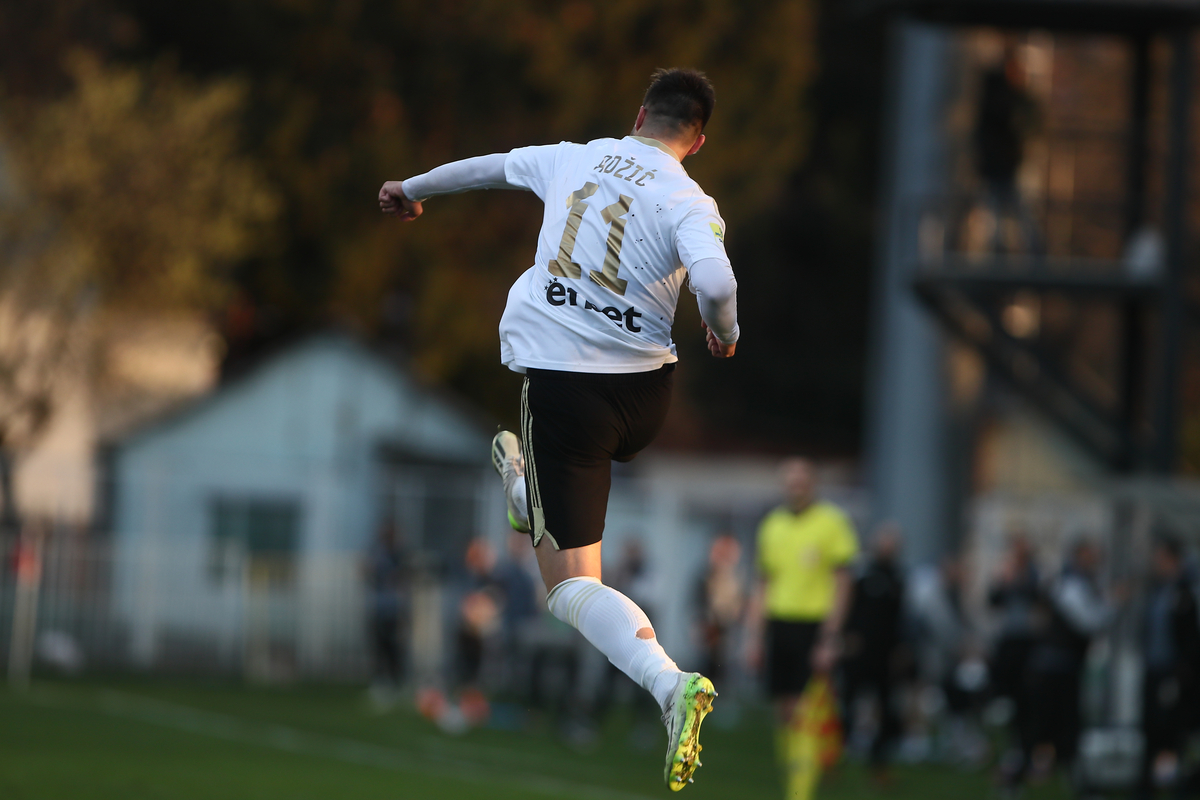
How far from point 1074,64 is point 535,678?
609 inches

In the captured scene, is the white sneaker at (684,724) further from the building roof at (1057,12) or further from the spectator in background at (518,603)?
the building roof at (1057,12)

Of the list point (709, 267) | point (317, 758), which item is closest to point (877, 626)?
point (317, 758)

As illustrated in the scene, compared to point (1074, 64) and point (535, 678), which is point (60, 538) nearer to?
point (535, 678)

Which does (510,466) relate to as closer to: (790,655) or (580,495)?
(580,495)

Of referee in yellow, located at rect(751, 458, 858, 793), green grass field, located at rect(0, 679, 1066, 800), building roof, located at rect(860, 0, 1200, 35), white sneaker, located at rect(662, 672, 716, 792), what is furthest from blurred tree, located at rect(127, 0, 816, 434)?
white sneaker, located at rect(662, 672, 716, 792)

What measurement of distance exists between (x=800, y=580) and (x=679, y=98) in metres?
8.62

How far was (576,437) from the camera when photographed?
6.86 m

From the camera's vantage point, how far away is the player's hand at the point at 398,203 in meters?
7.36

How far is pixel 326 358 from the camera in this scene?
29703 mm

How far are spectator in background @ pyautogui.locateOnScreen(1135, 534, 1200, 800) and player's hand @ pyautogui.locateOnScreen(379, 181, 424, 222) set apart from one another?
945cm

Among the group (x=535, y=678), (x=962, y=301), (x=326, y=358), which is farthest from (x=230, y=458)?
(x=962, y=301)

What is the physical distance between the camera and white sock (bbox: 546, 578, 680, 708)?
6.73m

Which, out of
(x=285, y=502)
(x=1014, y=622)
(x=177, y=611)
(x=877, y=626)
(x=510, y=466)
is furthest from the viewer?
(x=285, y=502)

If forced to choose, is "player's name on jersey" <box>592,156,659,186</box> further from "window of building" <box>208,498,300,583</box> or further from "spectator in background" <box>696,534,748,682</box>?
"window of building" <box>208,498,300,583</box>
